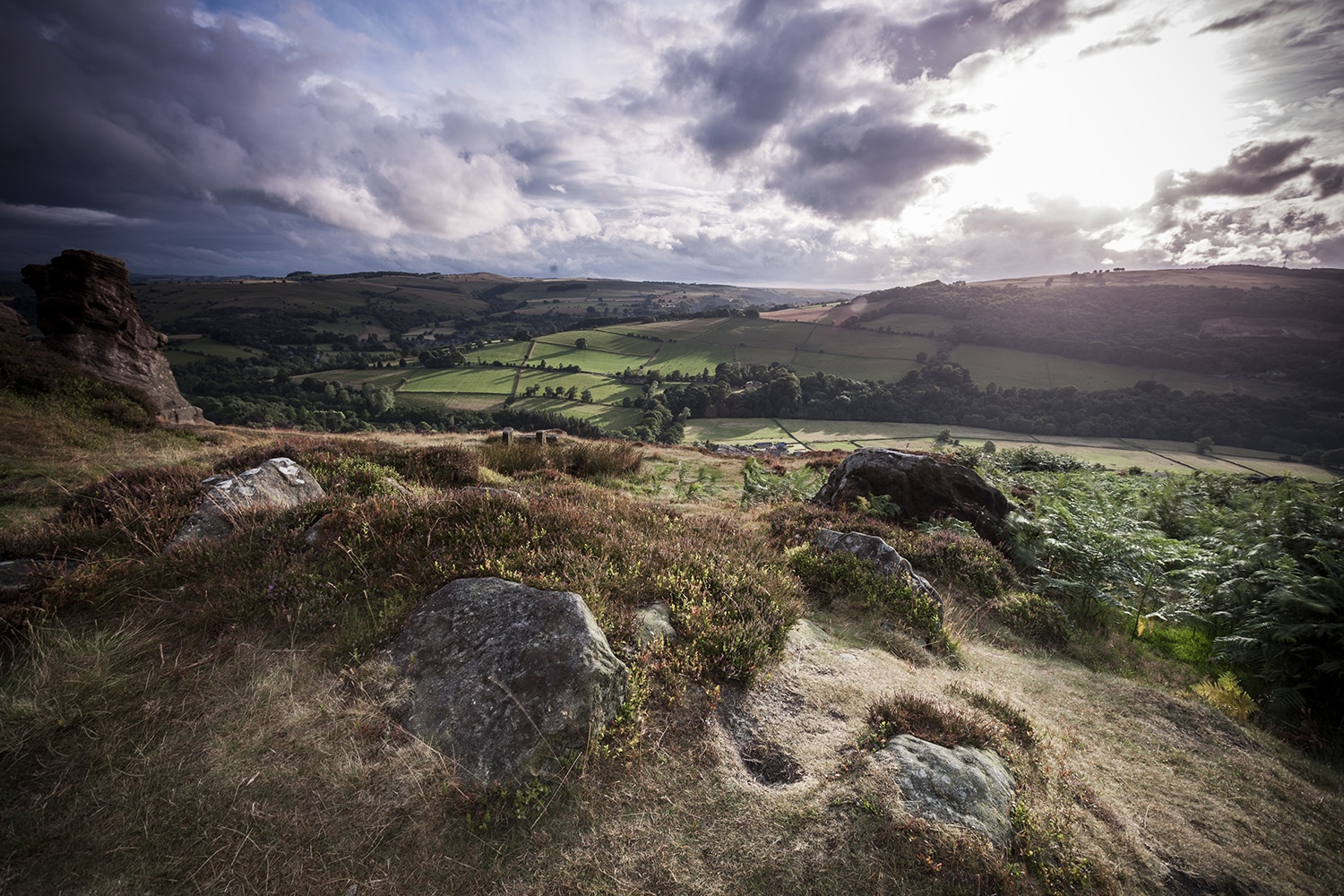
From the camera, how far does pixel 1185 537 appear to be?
12.0 meters

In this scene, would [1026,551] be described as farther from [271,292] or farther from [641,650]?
[271,292]

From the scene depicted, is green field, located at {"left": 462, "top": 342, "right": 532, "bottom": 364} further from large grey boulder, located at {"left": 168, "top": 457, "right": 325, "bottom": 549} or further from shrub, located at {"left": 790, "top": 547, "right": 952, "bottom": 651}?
shrub, located at {"left": 790, "top": 547, "right": 952, "bottom": 651}

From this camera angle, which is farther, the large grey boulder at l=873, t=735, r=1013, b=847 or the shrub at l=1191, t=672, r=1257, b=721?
the shrub at l=1191, t=672, r=1257, b=721

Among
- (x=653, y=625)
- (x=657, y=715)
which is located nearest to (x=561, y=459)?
(x=653, y=625)

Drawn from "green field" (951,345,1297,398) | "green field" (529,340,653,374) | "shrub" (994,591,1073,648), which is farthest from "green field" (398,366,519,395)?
"green field" (951,345,1297,398)

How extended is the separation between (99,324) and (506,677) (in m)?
29.0

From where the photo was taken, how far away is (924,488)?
1217cm

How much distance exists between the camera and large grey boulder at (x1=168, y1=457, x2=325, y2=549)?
6223mm

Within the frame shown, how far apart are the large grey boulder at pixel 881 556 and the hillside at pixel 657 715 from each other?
46cm

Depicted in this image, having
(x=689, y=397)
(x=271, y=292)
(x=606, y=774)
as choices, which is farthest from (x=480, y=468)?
(x=271, y=292)

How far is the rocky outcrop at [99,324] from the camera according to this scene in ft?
63.7

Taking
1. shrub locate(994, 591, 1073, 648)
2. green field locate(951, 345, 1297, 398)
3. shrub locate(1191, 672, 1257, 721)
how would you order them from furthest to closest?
green field locate(951, 345, 1297, 398), shrub locate(994, 591, 1073, 648), shrub locate(1191, 672, 1257, 721)

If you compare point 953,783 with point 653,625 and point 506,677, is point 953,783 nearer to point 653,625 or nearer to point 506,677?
point 653,625

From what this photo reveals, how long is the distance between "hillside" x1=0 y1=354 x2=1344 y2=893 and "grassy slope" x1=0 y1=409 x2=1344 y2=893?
0.02m
